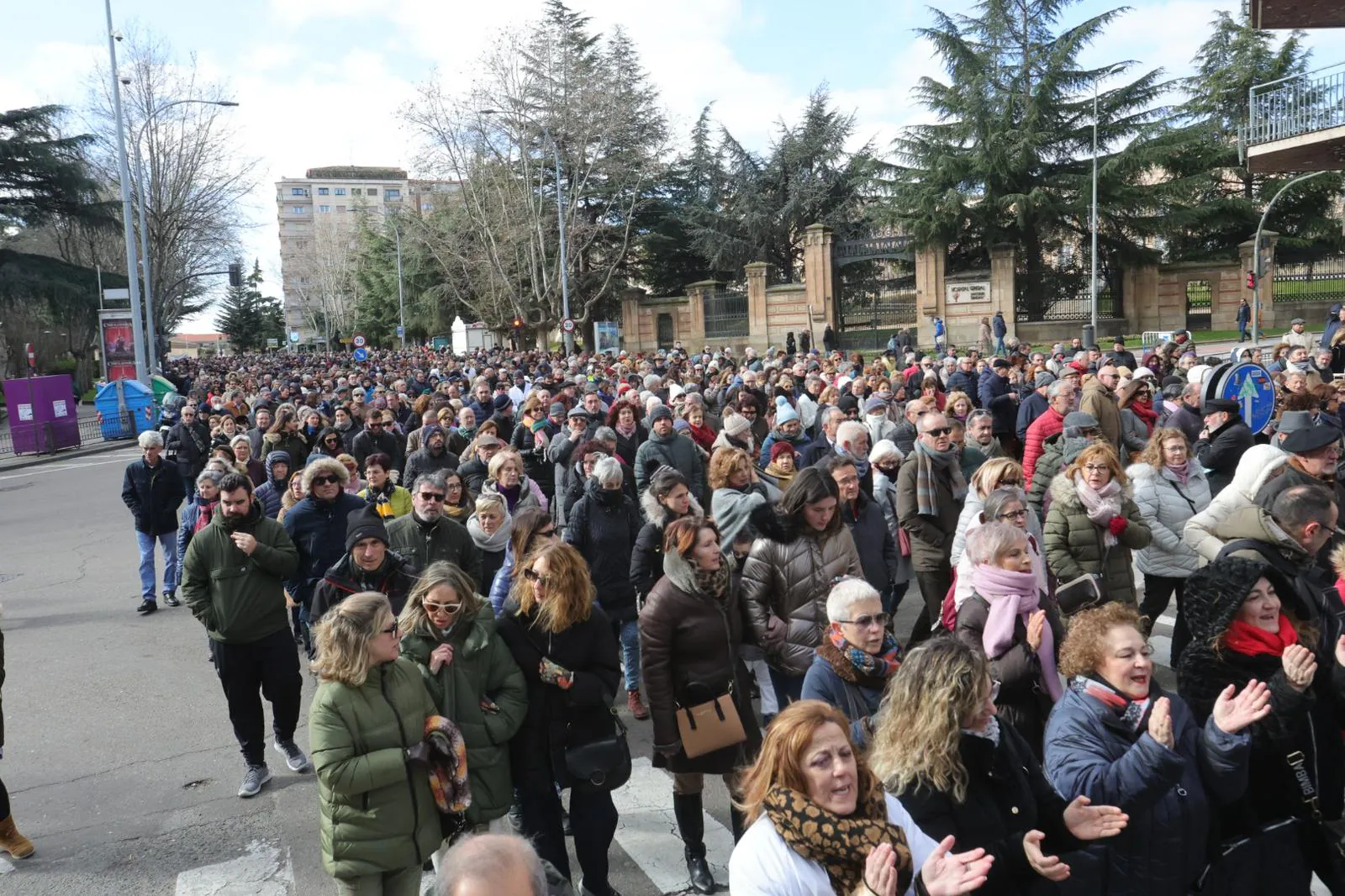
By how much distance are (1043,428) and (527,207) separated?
118ft

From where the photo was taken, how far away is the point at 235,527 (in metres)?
5.75

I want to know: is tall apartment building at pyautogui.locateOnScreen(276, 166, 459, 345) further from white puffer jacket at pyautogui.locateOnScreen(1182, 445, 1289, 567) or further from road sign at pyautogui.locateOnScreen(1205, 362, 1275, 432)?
white puffer jacket at pyautogui.locateOnScreen(1182, 445, 1289, 567)

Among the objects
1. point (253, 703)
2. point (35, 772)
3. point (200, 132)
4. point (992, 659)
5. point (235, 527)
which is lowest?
point (35, 772)

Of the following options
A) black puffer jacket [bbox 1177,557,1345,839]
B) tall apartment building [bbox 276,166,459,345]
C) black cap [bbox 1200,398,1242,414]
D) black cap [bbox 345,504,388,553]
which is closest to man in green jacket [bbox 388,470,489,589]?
black cap [bbox 345,504,388,553]

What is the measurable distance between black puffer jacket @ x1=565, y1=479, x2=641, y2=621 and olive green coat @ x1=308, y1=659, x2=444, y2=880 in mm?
2761

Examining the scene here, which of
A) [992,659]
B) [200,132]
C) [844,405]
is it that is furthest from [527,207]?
[992,659]

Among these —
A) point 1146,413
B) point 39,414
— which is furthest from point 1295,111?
point 39,414

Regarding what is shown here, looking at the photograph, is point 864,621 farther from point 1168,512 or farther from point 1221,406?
point 1221,406

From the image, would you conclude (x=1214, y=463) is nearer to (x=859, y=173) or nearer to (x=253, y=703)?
(x=253, y=703)

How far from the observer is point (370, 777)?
12.0ft

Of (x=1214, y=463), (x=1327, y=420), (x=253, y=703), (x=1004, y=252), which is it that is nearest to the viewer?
(x=253, y=703)

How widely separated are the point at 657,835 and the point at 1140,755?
2628mm

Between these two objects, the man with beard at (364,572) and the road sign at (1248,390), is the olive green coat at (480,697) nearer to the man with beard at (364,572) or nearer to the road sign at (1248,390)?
the man with beard at (364,572)

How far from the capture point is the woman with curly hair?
3150 mm
